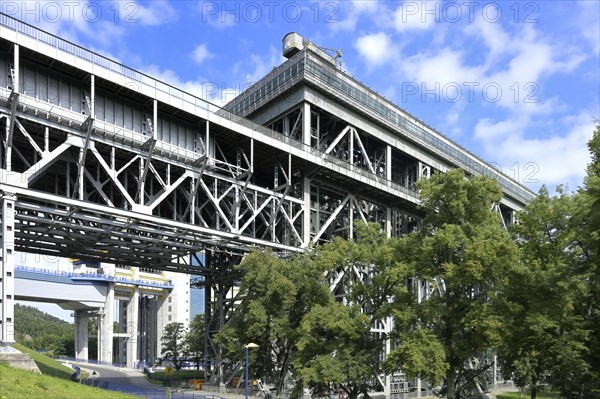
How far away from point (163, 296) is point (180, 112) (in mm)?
79188

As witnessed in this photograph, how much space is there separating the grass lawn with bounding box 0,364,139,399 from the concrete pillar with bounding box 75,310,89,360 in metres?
77.9

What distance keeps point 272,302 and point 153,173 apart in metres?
11.4

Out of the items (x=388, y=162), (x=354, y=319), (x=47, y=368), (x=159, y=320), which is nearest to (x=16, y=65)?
(x=354, y=319)

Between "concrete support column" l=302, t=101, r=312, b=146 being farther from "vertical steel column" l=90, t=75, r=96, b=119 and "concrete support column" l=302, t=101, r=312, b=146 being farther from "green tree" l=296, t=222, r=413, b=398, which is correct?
"vertical steel column" l=90, t=75, r=96, b=119

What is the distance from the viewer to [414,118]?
58.5 m

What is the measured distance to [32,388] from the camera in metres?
18.9

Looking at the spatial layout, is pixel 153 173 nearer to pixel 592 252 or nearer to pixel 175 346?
pixel 592 252

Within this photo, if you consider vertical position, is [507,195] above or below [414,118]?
below

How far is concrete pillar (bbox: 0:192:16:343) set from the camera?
25438mm

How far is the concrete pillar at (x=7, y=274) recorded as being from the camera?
25.4 meters

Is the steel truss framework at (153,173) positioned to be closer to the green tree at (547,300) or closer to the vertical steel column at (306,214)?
the vertical steel column at (306,214)

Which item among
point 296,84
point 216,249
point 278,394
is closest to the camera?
point 278,394

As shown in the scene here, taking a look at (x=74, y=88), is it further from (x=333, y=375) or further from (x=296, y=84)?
(x=333, y=375)

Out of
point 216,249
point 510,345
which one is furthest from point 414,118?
point 510,345
